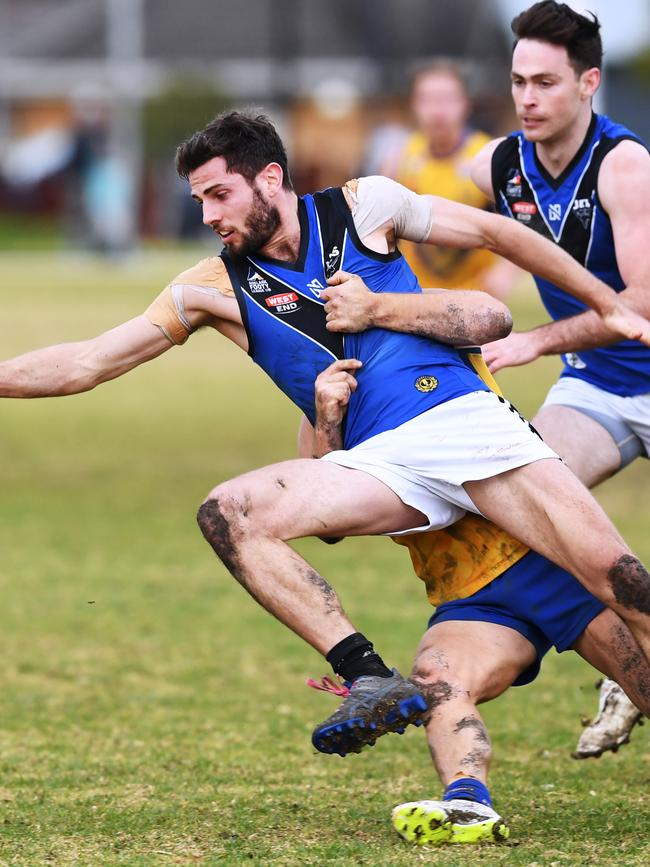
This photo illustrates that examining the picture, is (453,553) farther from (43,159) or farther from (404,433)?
(43,159)

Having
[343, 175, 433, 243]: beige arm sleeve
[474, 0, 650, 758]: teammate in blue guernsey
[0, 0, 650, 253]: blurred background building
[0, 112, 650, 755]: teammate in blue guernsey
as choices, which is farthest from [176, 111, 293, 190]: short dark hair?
[0, 0, 650, 253]: blurred background building

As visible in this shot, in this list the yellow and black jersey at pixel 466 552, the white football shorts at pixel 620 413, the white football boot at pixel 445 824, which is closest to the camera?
the white football boot at pixel 445 824

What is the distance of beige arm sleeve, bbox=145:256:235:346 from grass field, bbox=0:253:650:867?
5.29ft

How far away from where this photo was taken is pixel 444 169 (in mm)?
10562

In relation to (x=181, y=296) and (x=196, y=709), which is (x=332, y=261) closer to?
(x=181, y=296)

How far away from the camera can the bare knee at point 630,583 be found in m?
5.09

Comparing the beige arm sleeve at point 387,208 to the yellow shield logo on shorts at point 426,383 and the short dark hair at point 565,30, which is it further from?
the short dark hair at point 565,30

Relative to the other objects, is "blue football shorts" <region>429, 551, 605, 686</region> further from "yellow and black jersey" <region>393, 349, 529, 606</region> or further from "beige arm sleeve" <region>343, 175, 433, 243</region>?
"beige arm sleeve" <region>343, 175, 433, 243</region>

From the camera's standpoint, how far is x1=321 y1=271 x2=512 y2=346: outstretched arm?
5.26 meters

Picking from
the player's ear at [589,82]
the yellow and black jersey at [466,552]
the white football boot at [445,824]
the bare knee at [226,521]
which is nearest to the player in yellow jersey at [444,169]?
the player's ear at [589,82]

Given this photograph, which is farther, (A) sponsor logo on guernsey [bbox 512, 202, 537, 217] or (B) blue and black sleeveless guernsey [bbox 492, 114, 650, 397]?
(A) sponsor logo on guernsey [bbox 512, 202, 537, 217]

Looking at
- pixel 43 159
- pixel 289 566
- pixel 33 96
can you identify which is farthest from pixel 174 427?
pixel 33 96

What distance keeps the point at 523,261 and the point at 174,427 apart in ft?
35.7

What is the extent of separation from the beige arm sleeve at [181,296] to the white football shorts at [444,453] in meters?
0.66
